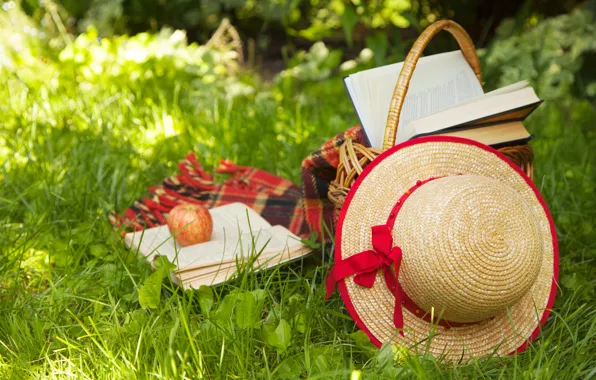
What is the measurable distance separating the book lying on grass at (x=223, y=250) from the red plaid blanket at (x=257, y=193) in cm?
9

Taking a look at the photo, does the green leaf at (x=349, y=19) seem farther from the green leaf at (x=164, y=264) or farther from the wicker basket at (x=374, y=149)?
the green leaf at (x=164, y=264)

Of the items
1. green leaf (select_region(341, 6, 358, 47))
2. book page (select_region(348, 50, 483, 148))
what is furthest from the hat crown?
green leaf (select_region(341, 6, 358, 47))

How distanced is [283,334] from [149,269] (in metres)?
0.59

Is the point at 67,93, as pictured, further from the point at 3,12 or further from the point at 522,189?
the point at 522,189

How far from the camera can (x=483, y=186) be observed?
1.61 m

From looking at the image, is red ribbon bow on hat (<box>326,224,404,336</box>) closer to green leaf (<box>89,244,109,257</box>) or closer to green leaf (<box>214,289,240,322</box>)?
green leaf (<box>214,289,240,322</box>)

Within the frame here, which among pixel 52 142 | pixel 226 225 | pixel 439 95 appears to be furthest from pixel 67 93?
pixel 439 95

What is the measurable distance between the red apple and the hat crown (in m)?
0.78

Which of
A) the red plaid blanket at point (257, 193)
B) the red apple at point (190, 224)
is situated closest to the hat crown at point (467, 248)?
the red plaid blanket at point (257, 193)

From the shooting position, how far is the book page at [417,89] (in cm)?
201

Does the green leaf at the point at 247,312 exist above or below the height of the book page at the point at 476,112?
below

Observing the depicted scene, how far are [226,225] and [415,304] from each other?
35.2 inches

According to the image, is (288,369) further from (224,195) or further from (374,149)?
(224,195)

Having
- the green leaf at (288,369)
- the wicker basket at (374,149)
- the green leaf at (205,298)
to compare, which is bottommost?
the green leaf at (288,369)
